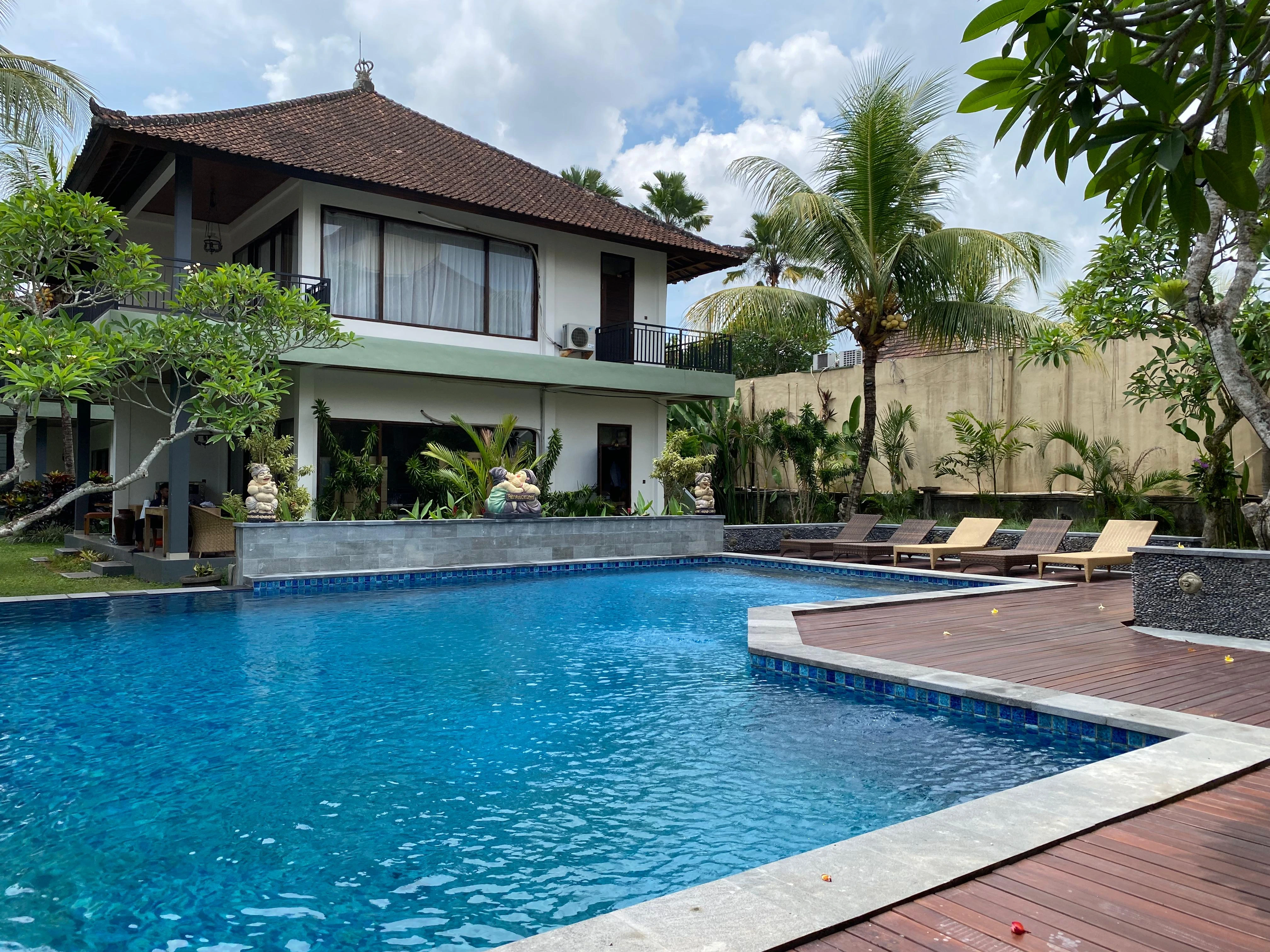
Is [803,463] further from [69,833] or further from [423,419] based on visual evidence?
[69,833]

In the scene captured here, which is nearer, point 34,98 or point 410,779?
point 410,779

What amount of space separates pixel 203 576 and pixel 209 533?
0.96 meters

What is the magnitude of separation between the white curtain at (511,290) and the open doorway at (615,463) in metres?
2.92

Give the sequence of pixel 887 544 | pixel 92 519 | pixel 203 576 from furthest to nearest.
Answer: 1. pixel 92 519
2. pixel 887 544
3. pixel 203 576

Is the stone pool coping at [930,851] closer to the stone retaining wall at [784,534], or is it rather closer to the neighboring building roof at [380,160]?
the stone retaining wall at [784,534]

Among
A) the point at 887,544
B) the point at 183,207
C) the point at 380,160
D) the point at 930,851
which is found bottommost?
the point at 930,851

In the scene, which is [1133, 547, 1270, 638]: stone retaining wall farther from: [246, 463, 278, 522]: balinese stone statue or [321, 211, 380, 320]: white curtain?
[321, 211, 380, 320]: white curtain

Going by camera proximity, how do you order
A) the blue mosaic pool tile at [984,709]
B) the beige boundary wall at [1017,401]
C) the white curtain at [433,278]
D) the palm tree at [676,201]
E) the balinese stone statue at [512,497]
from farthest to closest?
the palm tree at [676,201] → the white curtain at [433,278] → the beige boundary wall at [1017,401] → the balinese stone statue at [512,497] → the blue mosaic pool tile at [984,709]

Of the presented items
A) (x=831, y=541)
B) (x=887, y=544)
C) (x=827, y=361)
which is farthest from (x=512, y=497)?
(x=827, y=361)

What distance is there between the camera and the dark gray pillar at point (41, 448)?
2216 cm

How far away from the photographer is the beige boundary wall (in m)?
15.8

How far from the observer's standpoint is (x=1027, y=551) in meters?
13.9

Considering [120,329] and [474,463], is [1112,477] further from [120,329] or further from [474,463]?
[120,329]

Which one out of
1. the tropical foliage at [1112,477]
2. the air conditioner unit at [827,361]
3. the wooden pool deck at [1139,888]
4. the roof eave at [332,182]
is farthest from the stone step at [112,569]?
the air conditioner unit at [827,361]
